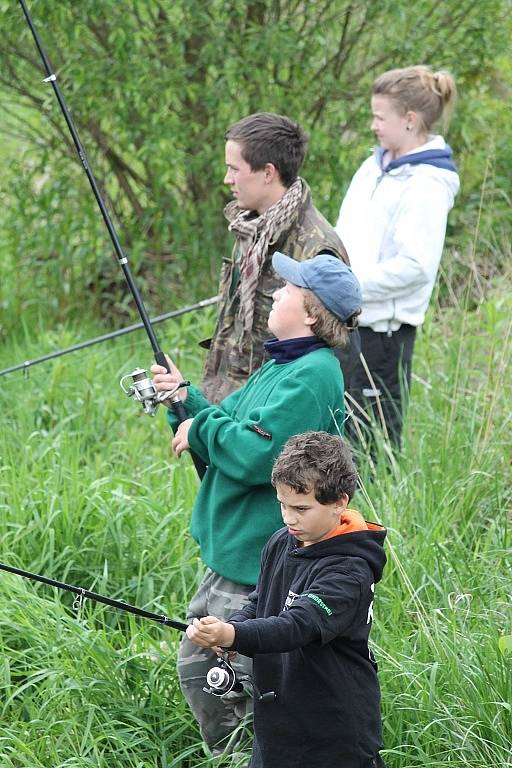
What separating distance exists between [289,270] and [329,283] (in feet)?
0.39

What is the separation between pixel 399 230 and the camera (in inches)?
190

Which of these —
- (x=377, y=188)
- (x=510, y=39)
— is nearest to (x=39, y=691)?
(x=377, y=188)

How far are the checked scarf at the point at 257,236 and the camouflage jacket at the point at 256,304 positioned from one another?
20 mm

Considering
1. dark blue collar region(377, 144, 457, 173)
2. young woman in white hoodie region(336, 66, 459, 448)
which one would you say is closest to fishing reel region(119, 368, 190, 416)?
young woman in white hoodie region(336, 66, 459, 448)

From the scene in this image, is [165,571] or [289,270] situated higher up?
[289,270]

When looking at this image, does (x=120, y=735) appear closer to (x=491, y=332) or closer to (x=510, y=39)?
(x=491, y=332)

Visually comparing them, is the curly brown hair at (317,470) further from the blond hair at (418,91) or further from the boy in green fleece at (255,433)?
the blond hair at (418,91)

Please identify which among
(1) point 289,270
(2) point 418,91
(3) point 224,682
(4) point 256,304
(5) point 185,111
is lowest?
(5) point 185,111

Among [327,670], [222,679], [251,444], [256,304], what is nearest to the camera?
[327,670]

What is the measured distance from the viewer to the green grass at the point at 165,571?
3.24m

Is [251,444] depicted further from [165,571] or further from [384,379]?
[384,379]

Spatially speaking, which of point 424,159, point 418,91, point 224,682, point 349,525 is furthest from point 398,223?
point 224,682

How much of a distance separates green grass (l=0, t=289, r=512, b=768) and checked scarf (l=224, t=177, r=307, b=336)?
0.77 metres

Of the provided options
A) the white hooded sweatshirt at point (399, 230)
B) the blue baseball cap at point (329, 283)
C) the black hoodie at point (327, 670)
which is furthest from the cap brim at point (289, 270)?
the white hooded sweatshirt at point (399, 230)
